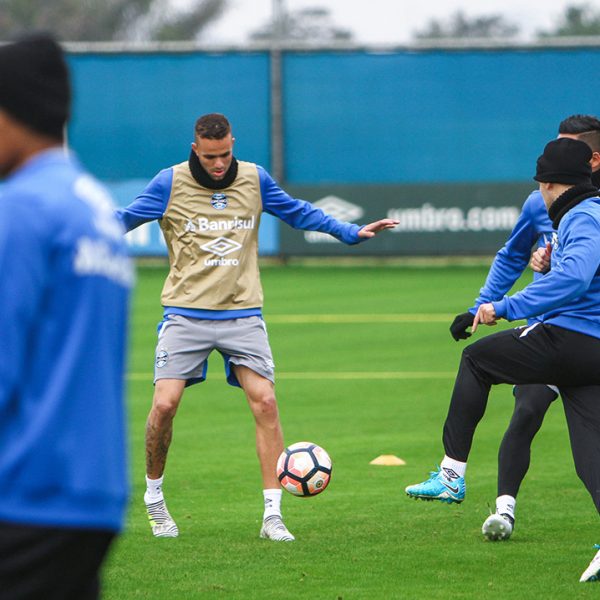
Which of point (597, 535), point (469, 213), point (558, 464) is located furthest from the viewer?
point (469, 213)

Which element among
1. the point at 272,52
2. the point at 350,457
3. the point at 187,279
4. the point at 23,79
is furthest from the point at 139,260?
the point at 23,79

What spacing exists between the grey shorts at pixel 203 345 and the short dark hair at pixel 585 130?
2073mm

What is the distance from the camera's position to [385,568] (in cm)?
696

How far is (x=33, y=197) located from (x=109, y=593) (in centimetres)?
364

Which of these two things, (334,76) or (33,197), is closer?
(33,197)

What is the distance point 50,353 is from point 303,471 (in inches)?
178

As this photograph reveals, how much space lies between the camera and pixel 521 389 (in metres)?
7.79

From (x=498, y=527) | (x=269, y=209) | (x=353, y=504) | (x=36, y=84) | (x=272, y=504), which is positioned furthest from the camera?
(x=353, y=504)

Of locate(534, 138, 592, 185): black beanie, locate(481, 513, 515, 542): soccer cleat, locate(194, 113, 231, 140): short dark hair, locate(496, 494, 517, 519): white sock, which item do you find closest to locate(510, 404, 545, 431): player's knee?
locate(496, 494, 517, 519): white sock

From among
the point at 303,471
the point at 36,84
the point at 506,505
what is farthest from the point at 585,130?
the point at 36,84

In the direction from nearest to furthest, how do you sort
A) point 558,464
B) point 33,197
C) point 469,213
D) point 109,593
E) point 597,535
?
point 33,197
point 109,593
point 597,535
point 558,464
point 469,213

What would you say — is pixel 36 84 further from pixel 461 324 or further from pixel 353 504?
pixel 353 504

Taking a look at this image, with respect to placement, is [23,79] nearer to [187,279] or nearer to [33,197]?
[33,197]

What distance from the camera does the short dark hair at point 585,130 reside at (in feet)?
24.7
